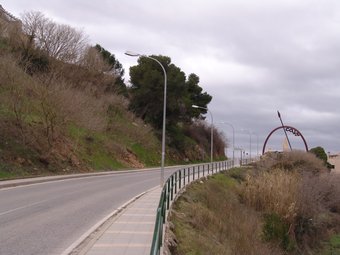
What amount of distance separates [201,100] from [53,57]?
120ft

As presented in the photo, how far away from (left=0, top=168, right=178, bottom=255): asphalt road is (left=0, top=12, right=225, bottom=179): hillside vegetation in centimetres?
901

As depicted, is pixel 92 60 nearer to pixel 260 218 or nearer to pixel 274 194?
pixel 274 194

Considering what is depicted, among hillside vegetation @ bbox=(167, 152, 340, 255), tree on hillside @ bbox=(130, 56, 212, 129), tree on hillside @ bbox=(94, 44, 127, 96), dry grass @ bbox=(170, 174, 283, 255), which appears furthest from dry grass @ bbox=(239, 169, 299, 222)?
tree on hillside @ bbox=(94, 44, 127, 96)

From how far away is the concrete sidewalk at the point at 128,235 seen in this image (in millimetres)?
10040

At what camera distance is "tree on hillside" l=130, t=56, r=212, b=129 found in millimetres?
71688

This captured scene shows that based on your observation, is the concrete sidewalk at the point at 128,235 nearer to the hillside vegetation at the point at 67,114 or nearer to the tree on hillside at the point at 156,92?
the hillside vegetation at the point at 67,114

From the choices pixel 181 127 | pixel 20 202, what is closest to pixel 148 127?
pixel 181 127

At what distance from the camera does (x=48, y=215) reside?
15180mm

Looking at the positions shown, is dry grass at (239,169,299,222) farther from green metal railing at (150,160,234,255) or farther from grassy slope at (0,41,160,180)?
grassy slope at (0,41,160,180)

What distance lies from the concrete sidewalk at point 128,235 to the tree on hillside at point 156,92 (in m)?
55.1

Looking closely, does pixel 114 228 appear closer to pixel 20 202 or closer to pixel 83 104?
pixel 20 202

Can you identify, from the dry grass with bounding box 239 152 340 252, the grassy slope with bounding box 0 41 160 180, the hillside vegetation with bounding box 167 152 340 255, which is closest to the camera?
the hillside vegetation with bounding box 167 152 340 255

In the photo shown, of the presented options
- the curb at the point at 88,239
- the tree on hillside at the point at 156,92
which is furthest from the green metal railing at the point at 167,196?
the tree on hillside at the point at 156,92

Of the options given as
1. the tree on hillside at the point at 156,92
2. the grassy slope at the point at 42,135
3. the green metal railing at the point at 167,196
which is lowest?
the green metal railing at the point at 167,196
